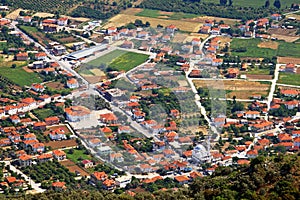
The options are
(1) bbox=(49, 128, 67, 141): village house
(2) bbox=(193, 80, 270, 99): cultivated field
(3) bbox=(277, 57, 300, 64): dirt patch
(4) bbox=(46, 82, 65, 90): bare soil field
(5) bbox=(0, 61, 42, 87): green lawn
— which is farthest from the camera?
(3) bbox=(277, 57, 300, 64): dirt patch

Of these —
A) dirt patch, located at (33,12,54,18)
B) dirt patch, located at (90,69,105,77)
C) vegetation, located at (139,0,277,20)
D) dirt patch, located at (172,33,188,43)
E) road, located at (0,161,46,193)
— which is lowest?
road, located at (0,161,46,193)

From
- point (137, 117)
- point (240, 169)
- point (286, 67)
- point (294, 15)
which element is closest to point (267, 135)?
point (137, 117)

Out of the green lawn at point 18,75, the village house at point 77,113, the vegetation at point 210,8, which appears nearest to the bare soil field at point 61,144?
the village house at point 77,113

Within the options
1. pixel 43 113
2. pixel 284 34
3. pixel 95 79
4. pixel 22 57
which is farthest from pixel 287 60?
pixel 43 113

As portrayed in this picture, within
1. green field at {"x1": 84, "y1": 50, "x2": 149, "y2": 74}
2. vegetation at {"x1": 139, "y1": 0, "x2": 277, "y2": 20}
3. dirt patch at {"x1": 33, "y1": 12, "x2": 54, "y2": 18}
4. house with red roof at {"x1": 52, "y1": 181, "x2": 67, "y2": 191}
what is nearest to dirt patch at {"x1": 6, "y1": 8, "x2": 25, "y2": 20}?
dirt patch at {"x1": 33, "y1": 12, "x2": 54, "y2": 18}

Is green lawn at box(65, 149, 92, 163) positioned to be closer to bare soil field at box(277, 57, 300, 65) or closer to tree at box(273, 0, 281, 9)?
bare soil field at box(277, 57, 300, 65)

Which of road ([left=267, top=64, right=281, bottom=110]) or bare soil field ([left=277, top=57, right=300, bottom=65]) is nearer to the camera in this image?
road ([left=267, top=64, right=281, bottom=110])

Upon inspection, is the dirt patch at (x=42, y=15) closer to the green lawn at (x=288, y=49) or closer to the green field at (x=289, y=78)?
the green lawn at (x=288, y=49)
